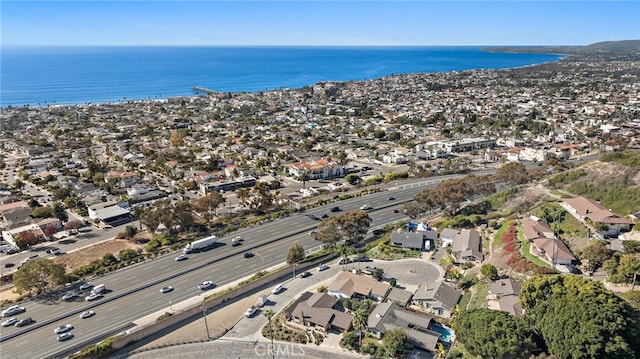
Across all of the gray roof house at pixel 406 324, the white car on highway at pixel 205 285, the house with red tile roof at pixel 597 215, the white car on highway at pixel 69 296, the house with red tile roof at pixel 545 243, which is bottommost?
the white car on highway at pixel 69 296

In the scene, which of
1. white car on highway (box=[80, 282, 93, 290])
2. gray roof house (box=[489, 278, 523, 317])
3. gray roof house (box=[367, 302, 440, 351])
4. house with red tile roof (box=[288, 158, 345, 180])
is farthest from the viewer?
house with red tile roof (box=[288, 158, 345, 180])

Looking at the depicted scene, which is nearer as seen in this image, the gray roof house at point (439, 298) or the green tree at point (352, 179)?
the gray roof house at point (439, 298)

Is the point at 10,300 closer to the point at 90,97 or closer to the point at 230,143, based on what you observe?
the point at 230,143

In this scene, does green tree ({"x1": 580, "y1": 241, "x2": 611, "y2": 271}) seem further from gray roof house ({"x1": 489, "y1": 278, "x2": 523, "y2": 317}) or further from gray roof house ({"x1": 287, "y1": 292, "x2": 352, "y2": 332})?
gray roof house ({"x1": 287, "y1": 292, "x2": 352, "y2": 332})

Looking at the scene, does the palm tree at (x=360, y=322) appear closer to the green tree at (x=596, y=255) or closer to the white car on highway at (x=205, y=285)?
the white car on highway at (x=205, y=285)

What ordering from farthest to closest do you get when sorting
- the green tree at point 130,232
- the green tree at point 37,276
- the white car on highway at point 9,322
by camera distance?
the green tree at point 130,232
the green tree at point 37,276
the white car on highway at point 9,322

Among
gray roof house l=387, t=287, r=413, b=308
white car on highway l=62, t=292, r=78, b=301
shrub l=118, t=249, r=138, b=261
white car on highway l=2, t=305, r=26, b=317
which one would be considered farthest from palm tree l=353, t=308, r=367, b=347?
white car on highway l=2, t=305, r=26, b=317

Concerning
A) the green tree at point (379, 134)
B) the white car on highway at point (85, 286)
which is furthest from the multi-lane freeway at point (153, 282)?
the green tree at point (379, 134)
